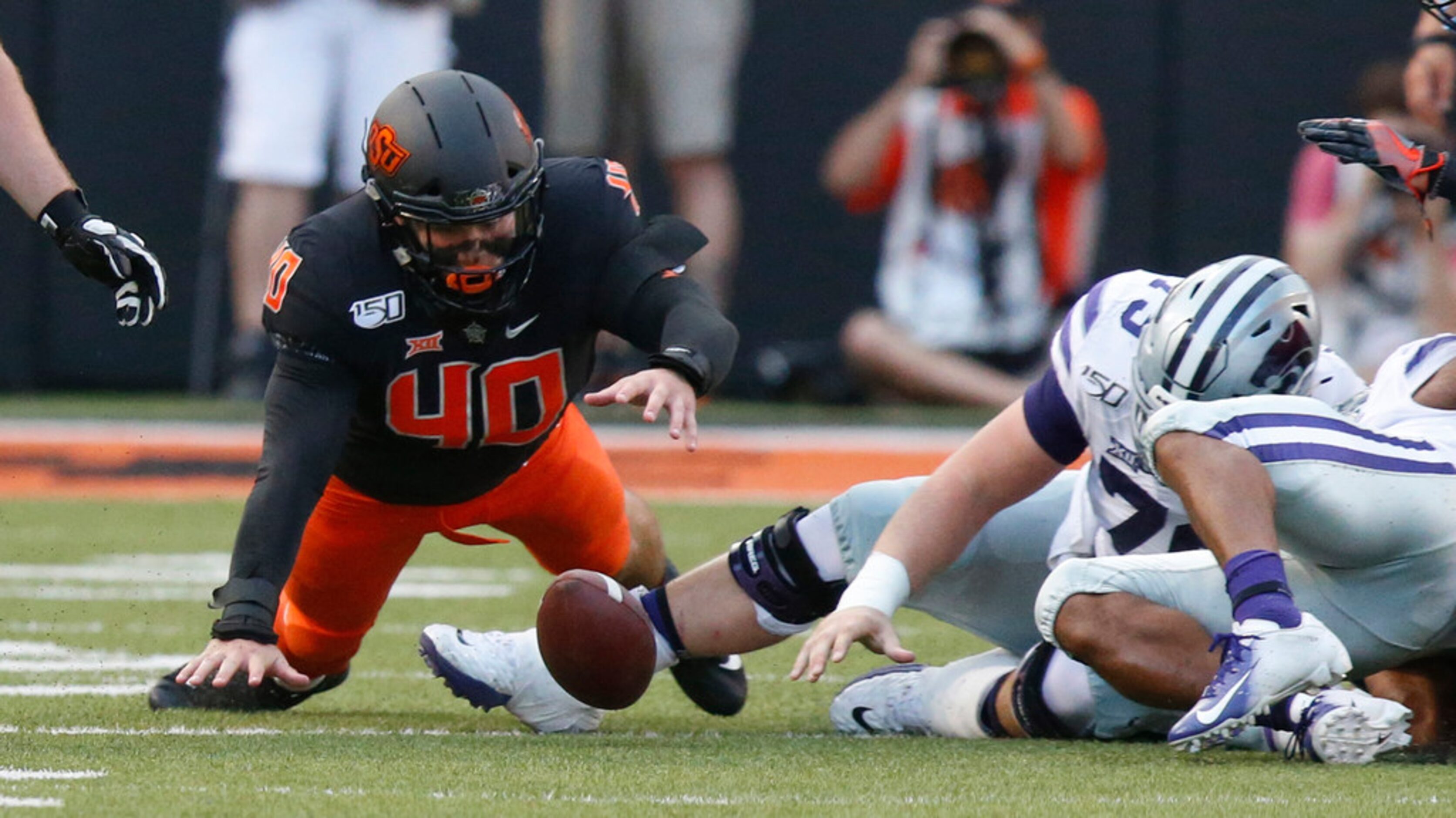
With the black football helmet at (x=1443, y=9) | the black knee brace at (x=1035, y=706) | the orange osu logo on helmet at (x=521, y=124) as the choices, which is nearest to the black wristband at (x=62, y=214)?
the orange osu logo on helmet at (x=521, y=124)

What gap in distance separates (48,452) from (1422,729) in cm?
517

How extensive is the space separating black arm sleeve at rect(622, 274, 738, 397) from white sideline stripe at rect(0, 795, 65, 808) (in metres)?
1.03

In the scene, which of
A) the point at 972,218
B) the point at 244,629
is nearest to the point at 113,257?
the point at 244,629

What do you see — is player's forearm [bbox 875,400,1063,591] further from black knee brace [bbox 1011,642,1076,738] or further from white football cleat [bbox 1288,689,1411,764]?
white football cleat [bbox 1288,689,1411,764]

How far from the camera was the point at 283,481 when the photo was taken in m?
3.14

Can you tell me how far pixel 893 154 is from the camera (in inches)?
327

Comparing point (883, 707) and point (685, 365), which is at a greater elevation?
point (685, 365)

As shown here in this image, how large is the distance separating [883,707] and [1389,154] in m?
1.14

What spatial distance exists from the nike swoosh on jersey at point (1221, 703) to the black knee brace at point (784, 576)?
32.3 inches

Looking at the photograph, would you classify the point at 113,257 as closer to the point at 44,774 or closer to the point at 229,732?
the point at 229,732

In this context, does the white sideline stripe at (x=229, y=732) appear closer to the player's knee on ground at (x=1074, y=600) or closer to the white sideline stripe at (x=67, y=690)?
the white sideline stripe at (x=67, y=690)

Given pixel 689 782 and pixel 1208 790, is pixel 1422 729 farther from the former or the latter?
pixel 689 782

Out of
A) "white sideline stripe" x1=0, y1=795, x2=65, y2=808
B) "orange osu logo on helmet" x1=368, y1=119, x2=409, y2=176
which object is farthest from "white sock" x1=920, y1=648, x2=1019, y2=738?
"white sideline stripe" x1=0, y1=795, x2=65, y2=808

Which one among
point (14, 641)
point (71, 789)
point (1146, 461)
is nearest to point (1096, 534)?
point (1146, 461)
